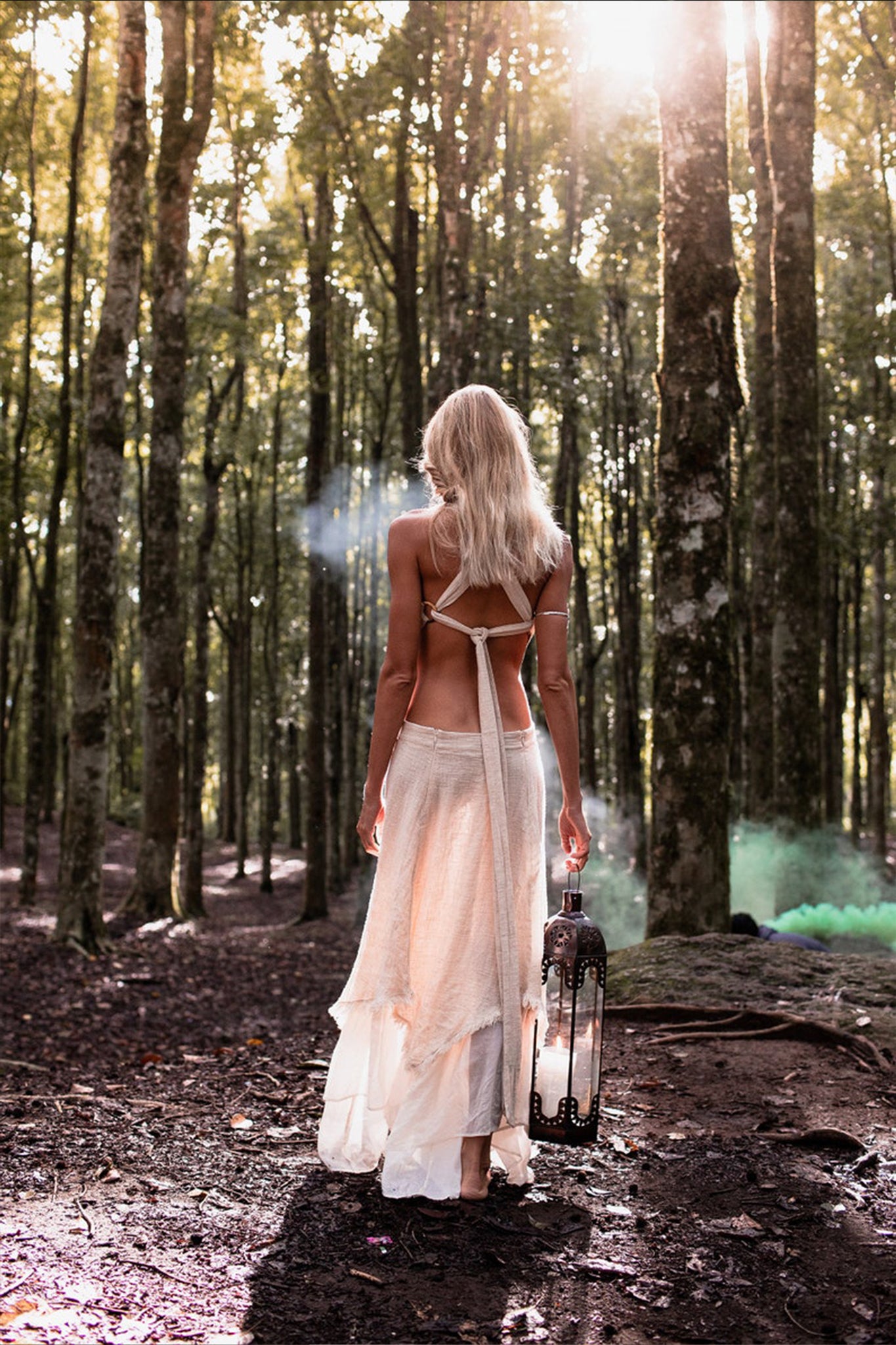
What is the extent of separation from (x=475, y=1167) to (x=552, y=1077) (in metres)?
0.40

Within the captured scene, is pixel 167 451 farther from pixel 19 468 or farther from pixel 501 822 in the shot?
pixel 501 822

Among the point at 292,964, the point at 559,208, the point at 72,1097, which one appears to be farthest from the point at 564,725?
the point at 559,208

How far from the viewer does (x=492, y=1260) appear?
3.40 m

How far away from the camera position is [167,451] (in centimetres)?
1396

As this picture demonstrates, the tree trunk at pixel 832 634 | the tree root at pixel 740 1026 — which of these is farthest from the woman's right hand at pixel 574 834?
the tree trunk at pixel 832 634

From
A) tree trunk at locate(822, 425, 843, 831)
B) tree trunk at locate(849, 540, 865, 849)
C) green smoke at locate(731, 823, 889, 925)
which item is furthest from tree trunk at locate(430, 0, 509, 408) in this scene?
tree trunk at locate(849, 540, 865, 849)

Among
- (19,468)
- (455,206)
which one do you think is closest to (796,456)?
(455,206)

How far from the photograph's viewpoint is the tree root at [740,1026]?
5.45 m

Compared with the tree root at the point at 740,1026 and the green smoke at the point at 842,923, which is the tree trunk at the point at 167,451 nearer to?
the green smoke at the point at 842,923

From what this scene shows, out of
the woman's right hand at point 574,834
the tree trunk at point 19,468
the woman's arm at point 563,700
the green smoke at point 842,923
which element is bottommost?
the green smoke at point 842,923

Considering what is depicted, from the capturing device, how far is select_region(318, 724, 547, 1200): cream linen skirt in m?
3.86

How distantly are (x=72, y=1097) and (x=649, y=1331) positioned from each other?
3.41 metres

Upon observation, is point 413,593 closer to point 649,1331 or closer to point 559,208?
point 649,1331

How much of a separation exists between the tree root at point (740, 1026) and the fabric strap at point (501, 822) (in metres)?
2.20
